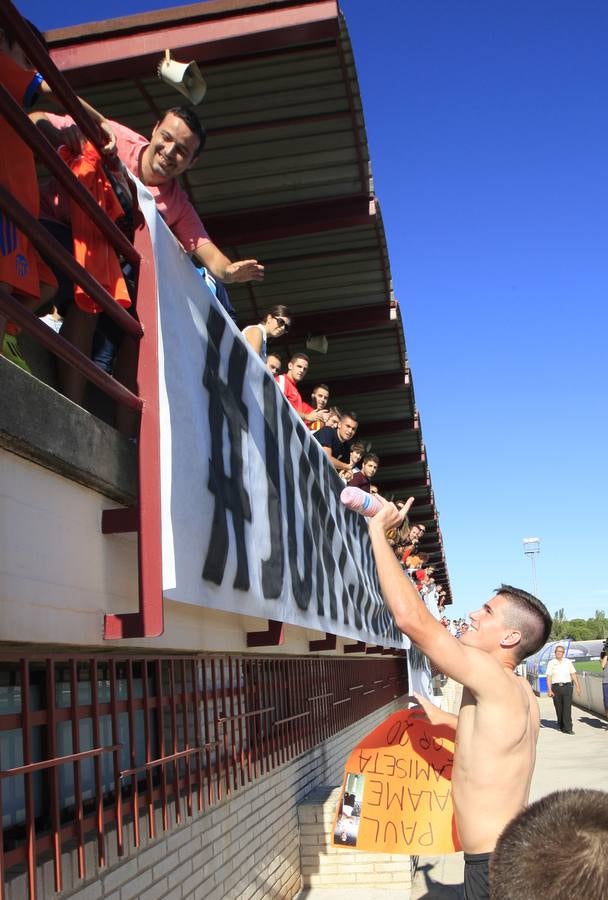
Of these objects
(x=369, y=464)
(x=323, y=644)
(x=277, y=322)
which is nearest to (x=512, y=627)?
(x=277, y=322)

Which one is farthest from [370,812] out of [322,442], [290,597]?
[322,442]

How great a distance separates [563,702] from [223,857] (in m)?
18.2

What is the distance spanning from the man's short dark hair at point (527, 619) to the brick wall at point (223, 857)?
1.92 metres

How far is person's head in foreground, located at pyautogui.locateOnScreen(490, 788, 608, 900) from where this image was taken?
1.15 meters

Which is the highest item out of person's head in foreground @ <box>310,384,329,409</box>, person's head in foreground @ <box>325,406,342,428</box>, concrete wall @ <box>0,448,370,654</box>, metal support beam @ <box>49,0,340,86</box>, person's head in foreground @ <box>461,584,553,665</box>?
metal support beam @ <box>49,0,340,86</box>

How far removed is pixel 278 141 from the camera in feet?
22.8

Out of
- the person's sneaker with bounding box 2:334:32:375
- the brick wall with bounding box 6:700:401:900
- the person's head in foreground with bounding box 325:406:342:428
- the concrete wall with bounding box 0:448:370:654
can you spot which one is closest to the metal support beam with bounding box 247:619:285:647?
the brick wall with bounding box 6:700:401:900

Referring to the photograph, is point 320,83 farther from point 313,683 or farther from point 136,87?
point 313,683

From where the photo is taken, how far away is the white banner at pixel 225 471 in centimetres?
330

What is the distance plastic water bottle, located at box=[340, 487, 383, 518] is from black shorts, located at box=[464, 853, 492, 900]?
1416mm

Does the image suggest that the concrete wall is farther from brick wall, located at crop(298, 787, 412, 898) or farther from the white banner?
brick wall, located at crop(298, 787, 412, 898)

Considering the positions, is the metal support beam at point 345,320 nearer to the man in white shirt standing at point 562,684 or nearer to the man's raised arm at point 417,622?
the man's raised arm at point 417,622

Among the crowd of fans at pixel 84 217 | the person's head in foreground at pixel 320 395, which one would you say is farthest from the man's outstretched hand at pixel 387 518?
the person's head in foreground at pixel 320 395

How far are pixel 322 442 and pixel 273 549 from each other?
14.0 ft
